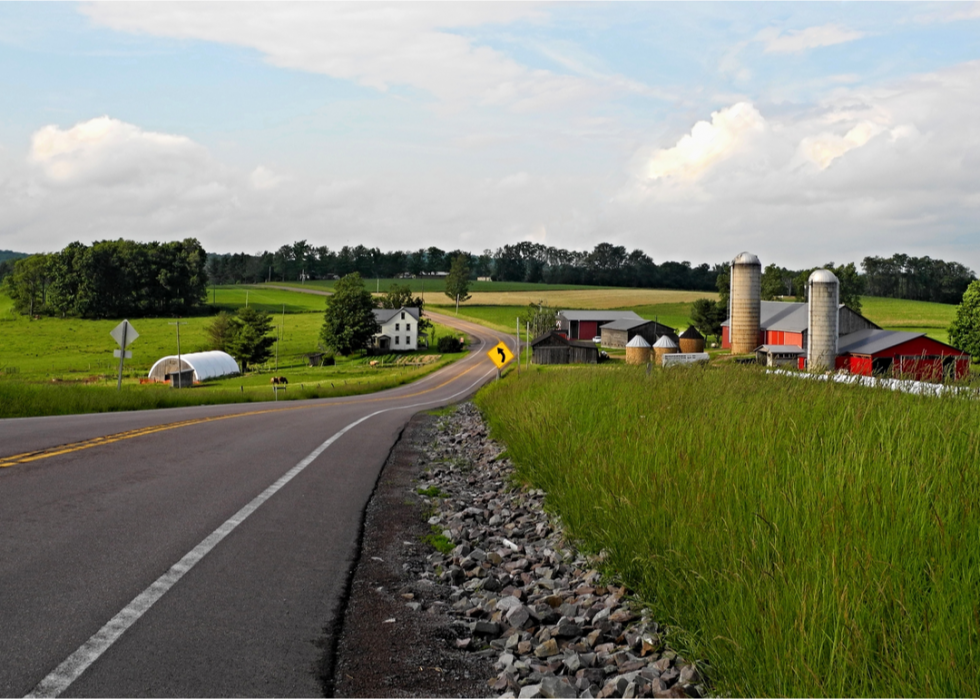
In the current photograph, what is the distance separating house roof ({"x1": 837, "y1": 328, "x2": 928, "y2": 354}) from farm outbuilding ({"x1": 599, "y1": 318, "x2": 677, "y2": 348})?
3794cm

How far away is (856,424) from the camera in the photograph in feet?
24.0

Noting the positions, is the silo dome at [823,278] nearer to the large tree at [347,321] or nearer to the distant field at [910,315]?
the distant field at [910,315]

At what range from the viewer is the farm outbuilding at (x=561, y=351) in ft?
299

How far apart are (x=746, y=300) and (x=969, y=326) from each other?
61.0 feet

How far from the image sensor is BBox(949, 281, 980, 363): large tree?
66.2m

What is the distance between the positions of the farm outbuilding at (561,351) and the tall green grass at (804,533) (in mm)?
81726

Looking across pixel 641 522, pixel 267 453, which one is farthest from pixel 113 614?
pixel 267 453

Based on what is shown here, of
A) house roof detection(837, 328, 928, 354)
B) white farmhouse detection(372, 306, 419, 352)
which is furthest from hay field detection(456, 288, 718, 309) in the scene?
house roof detection(837, 328, 928, 354)

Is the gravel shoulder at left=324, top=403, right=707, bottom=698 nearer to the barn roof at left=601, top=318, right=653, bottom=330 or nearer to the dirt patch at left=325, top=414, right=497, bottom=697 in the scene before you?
the dirt patch at left=325, top=414, right=497, bottom=697

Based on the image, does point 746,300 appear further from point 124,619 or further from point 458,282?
point 458,282

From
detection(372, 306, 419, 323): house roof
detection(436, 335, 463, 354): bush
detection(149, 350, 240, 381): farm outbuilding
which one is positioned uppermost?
detection(372, 306, 419, 323): house roof

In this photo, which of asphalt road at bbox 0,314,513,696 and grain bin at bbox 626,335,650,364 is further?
grain bin at bbox 626,335,650,364

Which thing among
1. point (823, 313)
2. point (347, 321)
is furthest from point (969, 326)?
point (347, 321)

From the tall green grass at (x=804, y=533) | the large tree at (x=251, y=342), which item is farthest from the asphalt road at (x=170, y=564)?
the large tree at (x=251, y=342)
